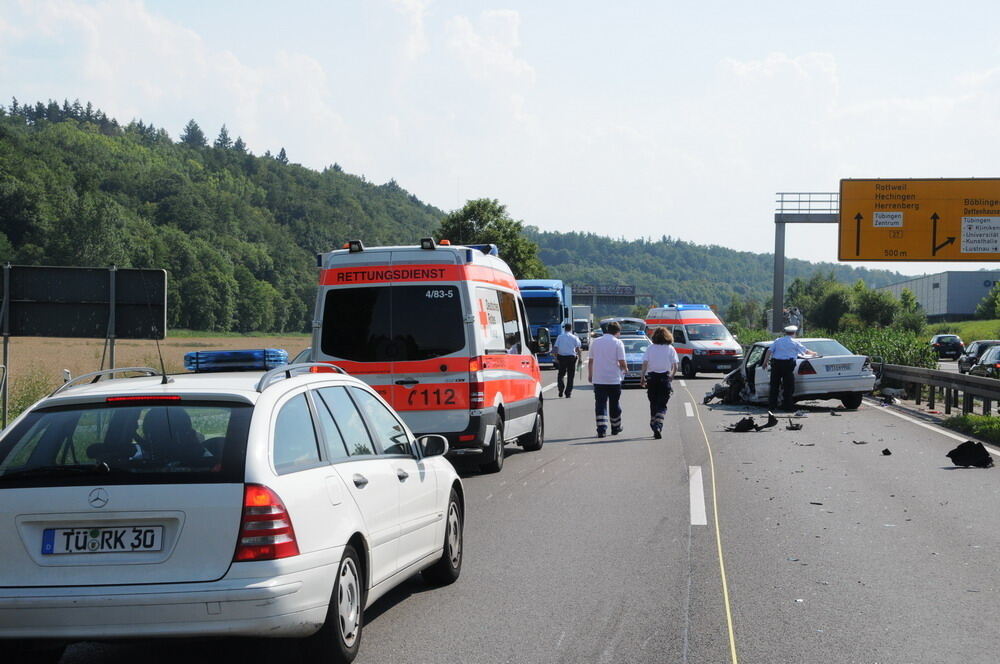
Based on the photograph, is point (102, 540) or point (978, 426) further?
point (978, 426)

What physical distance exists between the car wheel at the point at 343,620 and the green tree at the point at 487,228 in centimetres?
9072

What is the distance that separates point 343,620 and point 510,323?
9.27 m

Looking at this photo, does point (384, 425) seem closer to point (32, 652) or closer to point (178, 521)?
point (178, 521)

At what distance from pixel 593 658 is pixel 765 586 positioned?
196 cm

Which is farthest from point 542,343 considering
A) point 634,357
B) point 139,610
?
point 634,357

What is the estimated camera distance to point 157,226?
13188cm

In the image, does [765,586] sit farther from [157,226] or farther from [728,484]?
[157,226]

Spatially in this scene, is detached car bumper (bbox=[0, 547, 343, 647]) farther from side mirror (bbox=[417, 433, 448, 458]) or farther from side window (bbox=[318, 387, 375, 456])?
side mirror (bbox=[417, 433, 448, 458])

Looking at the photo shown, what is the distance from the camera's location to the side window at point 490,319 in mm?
12516

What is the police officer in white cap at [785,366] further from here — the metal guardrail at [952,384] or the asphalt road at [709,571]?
the asphalt road at [709,571]

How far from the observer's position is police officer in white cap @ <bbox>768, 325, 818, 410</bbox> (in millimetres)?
21562

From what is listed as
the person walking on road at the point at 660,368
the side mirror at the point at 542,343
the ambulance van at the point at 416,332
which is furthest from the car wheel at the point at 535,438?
the ambulance van at the point at 416,332

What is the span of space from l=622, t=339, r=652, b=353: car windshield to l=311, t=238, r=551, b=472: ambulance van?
22173mm

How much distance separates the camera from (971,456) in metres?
13.5
